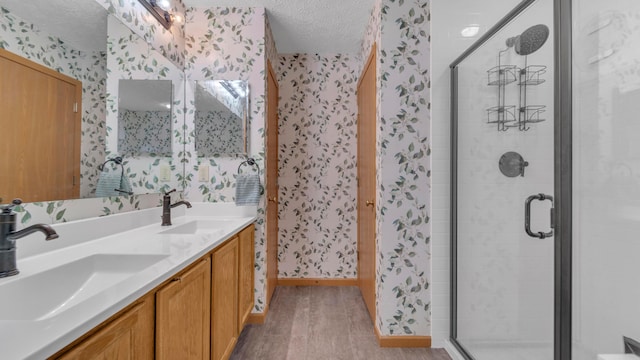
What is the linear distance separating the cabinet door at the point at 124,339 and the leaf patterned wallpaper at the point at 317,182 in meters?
2.26

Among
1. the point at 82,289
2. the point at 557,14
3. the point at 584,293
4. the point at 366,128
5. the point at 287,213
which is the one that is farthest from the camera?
the point at 287,213

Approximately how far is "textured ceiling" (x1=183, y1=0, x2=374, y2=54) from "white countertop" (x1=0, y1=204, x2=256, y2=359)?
1.67 m

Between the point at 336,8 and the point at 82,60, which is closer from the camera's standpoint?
the point at 82,60

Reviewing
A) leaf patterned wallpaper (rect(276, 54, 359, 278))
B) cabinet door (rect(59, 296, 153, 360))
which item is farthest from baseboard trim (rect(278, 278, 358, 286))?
cabinet door (rect(59, 296, 153, 360))

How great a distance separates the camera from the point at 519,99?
1.66 meters

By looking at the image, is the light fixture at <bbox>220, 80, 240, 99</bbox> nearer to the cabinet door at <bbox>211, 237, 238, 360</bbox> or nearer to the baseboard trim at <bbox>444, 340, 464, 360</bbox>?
the cabinet door at <bbox>211, 237, 238, 360</bbox>

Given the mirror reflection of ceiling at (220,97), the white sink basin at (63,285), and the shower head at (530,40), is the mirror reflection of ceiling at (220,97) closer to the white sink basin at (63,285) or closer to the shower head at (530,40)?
the white sink basin at (63,285)

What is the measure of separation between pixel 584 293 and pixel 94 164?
2.41m

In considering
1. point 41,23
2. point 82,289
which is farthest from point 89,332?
point 41,23

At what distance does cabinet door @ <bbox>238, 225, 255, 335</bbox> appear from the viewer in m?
1.78

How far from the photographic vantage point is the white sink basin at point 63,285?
74 centimetres

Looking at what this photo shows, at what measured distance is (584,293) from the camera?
1.42 metres

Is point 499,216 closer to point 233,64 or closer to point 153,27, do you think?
point 233,64

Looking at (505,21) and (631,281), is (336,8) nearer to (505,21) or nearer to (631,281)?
(505,21)
